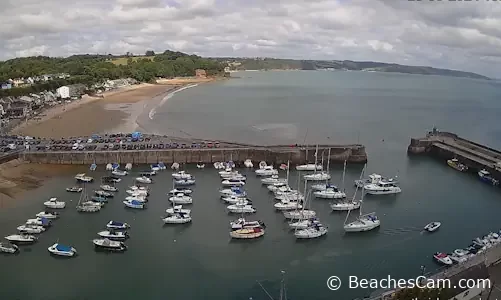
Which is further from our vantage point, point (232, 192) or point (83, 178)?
point (83, 178)

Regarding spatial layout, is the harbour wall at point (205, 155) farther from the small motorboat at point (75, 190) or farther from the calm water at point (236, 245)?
the small motorboat at point (75, 190)

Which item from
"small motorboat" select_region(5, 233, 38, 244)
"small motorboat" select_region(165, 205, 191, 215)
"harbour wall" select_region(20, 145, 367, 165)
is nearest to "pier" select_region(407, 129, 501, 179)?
"harbour wall" select_region(20, 145, 367, 165)

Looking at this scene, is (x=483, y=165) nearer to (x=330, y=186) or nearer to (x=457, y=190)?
(x=457, y=190)

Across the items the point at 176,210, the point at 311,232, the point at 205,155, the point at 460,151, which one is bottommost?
the point at 311,232

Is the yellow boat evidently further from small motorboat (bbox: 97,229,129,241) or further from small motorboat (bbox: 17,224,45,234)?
small motorboat (bbox: 17,224,45,234)

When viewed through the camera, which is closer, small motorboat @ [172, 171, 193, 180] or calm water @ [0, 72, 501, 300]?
calm water @ [0, 72, 501, 300]

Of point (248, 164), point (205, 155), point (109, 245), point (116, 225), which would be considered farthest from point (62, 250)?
point (248, 164)

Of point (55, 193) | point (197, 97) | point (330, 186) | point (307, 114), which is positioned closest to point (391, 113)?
point (307, 114)

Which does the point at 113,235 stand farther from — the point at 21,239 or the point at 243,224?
the point at 243,224
